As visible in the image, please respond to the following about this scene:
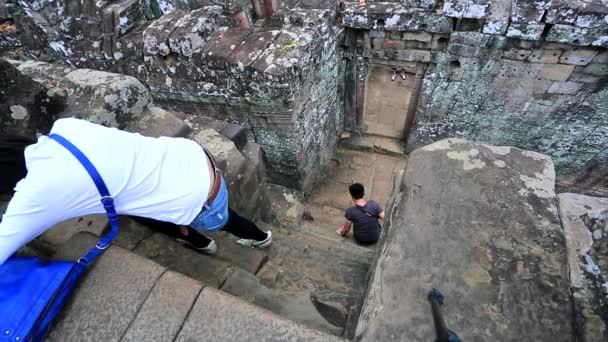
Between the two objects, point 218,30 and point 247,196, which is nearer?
point 247,196

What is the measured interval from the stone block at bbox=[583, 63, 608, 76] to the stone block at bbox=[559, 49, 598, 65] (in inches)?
3.6

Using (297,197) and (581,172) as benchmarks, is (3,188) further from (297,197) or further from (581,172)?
(581,172)

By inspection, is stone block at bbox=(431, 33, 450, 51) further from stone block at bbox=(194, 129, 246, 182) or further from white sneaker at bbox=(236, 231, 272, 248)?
white sneaker at bbox=(236, 231, 272, 248)

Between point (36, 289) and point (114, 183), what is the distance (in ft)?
1.73

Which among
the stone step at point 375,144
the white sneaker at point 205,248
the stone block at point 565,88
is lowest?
the stone step at point 375,144

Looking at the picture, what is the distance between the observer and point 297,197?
454cm

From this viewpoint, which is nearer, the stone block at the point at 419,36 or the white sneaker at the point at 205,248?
the white sneaker at the point at 205,248

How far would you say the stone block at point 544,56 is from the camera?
3.76m

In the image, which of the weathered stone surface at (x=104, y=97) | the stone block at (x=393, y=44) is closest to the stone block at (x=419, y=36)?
the stone block at (x=393, y=44)

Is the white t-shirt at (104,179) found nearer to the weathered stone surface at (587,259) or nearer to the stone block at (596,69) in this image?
the weathered stone surface at (587,259)

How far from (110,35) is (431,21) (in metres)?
3.68

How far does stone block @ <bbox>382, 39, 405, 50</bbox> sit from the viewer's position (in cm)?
430

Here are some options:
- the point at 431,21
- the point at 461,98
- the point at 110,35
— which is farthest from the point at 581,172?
the point at 110,35

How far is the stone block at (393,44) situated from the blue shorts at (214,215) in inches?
129
